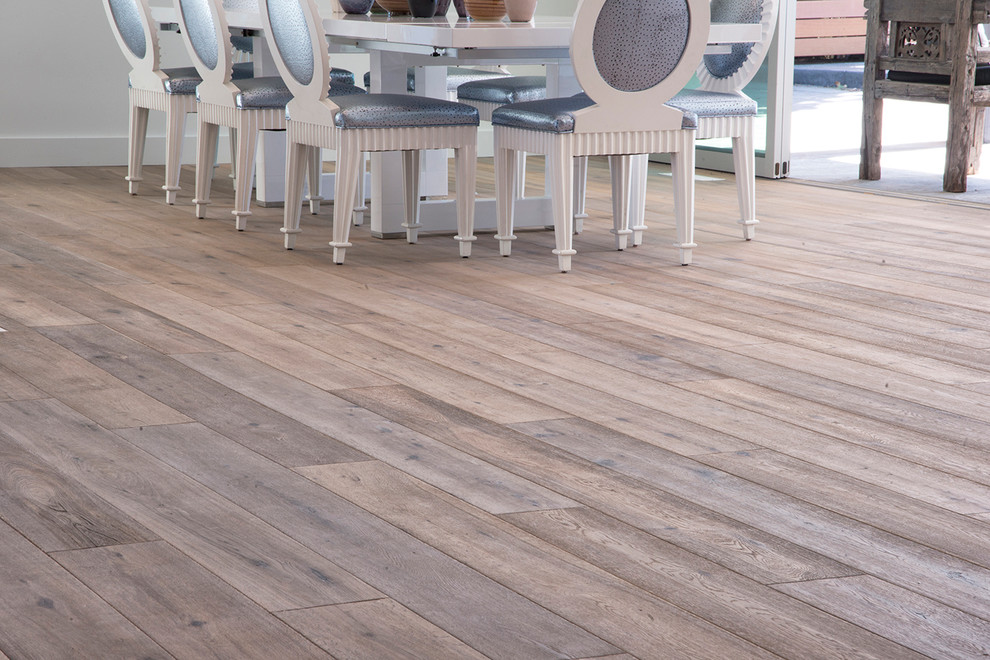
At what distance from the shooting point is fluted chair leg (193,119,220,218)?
465 cm

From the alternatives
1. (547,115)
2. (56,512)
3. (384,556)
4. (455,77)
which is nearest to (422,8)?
(455,77)

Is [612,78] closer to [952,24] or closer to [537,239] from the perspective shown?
[537,239]

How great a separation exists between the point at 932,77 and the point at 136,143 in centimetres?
340

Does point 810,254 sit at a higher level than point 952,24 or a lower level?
lower

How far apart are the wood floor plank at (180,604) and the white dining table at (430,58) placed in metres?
2.17

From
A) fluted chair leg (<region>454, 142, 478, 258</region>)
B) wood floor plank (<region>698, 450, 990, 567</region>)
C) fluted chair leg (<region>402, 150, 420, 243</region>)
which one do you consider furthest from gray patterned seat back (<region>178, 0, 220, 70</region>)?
wood floor plank (<region>698, 450, 990, 567</region>)

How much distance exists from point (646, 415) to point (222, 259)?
1.96 metres

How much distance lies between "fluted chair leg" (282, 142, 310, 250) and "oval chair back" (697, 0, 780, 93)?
143 centimetres

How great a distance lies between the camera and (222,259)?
3.91 meters

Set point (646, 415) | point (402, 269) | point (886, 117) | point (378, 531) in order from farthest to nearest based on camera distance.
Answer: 1. point (886, 117)
2. point (402, 269)
3. point (646, 415)
4. point (378, 531)

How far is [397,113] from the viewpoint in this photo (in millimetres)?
3699

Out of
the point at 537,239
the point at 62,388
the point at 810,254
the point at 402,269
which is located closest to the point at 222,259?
the point at 402,269

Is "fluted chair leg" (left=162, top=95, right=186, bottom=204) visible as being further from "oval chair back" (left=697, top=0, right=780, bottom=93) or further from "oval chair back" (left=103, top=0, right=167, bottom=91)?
"oval chair back" (left=697, top=0, right=780, bottom=93)

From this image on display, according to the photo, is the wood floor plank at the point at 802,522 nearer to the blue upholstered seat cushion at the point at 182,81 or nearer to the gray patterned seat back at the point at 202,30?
the gray patterned seat back at the point at 202,30
